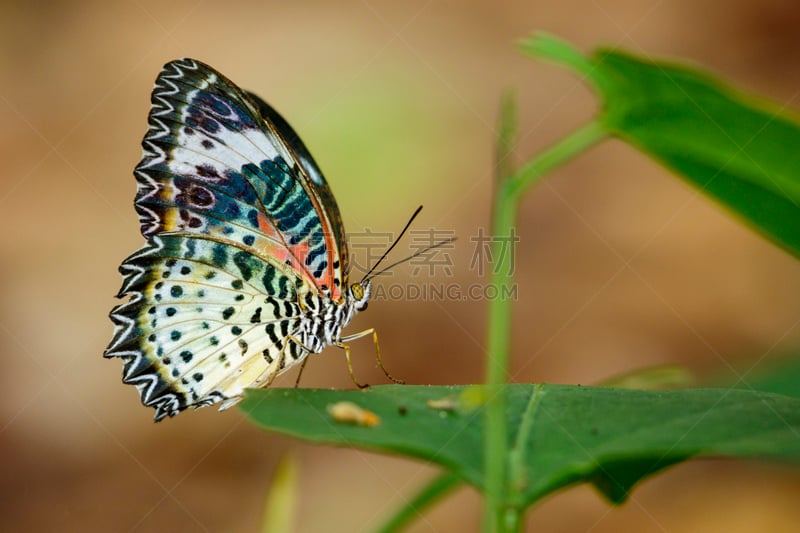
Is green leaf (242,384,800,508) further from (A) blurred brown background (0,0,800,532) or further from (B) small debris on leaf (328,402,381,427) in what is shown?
(A) blurred brown background (0,0,800,532)

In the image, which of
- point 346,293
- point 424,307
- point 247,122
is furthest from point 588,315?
point 247,122

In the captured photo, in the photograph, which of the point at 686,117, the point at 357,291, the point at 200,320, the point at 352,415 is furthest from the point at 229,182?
the point at 686,117

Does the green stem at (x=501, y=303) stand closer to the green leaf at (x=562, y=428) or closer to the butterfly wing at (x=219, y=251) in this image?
the green leaf at (x=562, y=428)

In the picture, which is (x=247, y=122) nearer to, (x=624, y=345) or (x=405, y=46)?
(x=624, y=345)

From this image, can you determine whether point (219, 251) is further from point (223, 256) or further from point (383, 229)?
point (383, 229)

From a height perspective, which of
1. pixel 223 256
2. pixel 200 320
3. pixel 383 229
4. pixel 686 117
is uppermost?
pixel 383 229
